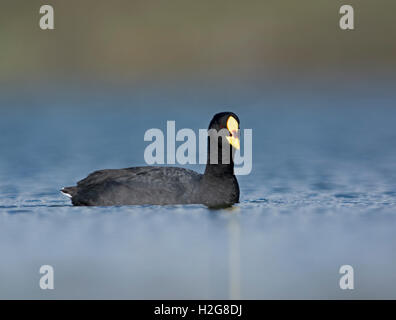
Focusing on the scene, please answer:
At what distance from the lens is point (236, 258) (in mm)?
10438

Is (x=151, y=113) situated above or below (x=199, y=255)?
above

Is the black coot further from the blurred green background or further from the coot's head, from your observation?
the blurred green background

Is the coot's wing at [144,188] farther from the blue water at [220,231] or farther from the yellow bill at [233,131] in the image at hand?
the yellow bill at [233,131]

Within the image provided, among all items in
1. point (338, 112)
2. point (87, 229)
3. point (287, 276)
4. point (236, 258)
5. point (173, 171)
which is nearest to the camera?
point (287, 276)

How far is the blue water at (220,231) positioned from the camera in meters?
9.54

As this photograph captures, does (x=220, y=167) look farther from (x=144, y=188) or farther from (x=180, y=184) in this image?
(x=144, y=188)

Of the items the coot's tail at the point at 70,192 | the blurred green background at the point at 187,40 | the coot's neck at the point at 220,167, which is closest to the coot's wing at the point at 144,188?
the coot's tail at the point at 70,192

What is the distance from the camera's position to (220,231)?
11750 mm

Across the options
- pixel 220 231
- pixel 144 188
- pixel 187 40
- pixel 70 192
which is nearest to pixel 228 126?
pixel 144 188

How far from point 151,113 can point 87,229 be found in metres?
17.7

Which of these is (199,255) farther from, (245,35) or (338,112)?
(245,35)

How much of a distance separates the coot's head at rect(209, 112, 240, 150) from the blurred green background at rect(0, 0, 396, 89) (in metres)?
18.2

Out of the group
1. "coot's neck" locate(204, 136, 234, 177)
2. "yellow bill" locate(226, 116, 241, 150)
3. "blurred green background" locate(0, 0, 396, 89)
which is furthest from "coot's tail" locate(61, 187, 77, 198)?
"blurred green background" locate(0, 0, 396, 89)
